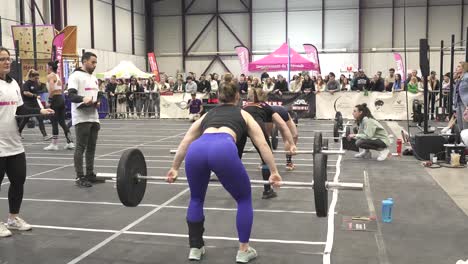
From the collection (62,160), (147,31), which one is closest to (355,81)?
(62,160)

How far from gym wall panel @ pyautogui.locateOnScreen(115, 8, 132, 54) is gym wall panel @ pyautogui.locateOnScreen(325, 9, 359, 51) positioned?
1129 centimetres

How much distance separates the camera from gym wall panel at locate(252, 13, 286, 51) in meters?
28.5

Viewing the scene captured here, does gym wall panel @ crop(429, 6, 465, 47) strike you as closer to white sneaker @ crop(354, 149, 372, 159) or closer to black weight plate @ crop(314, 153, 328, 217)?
white sneaker @ crop(354, 149, 372, 159)

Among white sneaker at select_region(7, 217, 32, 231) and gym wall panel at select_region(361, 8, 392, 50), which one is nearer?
white sneaker at select_region(7, 217, 32, 231)

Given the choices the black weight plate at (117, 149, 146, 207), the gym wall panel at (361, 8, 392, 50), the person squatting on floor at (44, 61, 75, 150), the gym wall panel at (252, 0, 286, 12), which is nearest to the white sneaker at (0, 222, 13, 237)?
the black weight plate at (117, 149, 146, 207)

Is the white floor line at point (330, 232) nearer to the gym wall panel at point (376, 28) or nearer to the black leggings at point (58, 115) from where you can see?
the black leggings at point (58, 115)

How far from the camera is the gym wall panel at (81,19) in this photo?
23.0m

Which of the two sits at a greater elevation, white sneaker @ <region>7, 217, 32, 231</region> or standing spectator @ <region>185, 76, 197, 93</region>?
standing spectator @ <region>185, 76, 197, 93</region>

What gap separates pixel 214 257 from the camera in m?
3.73

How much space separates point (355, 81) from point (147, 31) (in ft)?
55.9

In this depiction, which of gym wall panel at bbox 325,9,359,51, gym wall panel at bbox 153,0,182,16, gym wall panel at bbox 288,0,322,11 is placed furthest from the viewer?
gym wall panel at bbox 153,0,182,16

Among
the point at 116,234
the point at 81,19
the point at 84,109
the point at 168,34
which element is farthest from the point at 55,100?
the point at 168,34

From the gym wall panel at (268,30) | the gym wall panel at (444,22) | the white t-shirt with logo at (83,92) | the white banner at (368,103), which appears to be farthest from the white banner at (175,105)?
the gym wall panel at (444,22)

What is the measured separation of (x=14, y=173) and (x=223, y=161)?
6.80 feet
